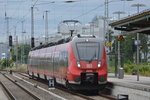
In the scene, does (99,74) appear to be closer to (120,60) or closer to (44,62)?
(44,62)

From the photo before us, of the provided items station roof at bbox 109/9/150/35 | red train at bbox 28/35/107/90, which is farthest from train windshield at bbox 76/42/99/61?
station roof at bbox 109/9/150/35

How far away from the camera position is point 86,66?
22094 mm

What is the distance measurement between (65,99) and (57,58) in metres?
7.04

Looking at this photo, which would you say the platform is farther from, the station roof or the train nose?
the station roof

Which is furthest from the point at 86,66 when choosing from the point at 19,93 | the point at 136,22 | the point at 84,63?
the point at 19,93

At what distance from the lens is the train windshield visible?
22.4 meters

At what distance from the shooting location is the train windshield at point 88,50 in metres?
22.4

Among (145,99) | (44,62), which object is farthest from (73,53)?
(44,62)

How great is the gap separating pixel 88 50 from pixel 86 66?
3.56 feet

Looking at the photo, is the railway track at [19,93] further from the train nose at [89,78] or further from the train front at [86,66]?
the train nose at [89,78]

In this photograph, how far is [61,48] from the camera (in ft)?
83.8

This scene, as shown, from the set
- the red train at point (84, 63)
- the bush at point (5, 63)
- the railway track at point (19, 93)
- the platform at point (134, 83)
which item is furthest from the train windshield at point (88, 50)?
the bush at point (5, 63)

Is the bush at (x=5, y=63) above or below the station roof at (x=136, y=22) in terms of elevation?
below

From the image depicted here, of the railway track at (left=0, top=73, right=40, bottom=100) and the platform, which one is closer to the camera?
the platform
